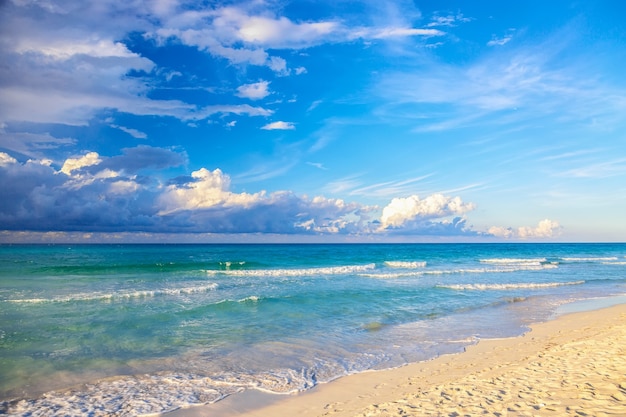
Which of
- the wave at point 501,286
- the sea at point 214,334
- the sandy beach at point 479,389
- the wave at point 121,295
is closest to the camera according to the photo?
the sandy beach at point 479,389

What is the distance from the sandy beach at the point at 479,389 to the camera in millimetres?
6633

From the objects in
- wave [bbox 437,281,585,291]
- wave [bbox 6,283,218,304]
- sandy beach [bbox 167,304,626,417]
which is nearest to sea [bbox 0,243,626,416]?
wave [bbox 6,283,218,304]

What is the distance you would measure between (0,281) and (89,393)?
2524cm

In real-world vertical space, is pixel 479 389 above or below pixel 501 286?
above

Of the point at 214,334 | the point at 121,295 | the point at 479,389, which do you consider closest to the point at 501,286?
the point at 214,334

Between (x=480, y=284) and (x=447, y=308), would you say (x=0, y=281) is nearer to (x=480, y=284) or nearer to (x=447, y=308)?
(x=447, y=308)

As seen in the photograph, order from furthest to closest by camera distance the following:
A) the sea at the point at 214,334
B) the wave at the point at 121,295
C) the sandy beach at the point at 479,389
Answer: the wave at the point at 121,295, the sea at the point at 214,334, the sandy beach at the point at 479,389

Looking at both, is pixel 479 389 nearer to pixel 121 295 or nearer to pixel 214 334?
pixel 214 334

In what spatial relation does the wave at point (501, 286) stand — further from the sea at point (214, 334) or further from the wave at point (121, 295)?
the wave at point (121, 295)

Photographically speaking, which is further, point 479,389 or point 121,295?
point 121,295

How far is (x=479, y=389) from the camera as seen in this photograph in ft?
25.3

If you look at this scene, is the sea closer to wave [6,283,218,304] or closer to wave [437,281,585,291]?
wave [6,283,218,304]

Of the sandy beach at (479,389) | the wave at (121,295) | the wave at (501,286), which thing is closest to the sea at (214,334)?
the wave at (121,295)

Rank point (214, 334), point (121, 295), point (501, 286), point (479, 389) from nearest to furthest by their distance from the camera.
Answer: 1. point (479, 389)
2. point (214, 334)
3. point (121, 295)
4. point (501, 286)
